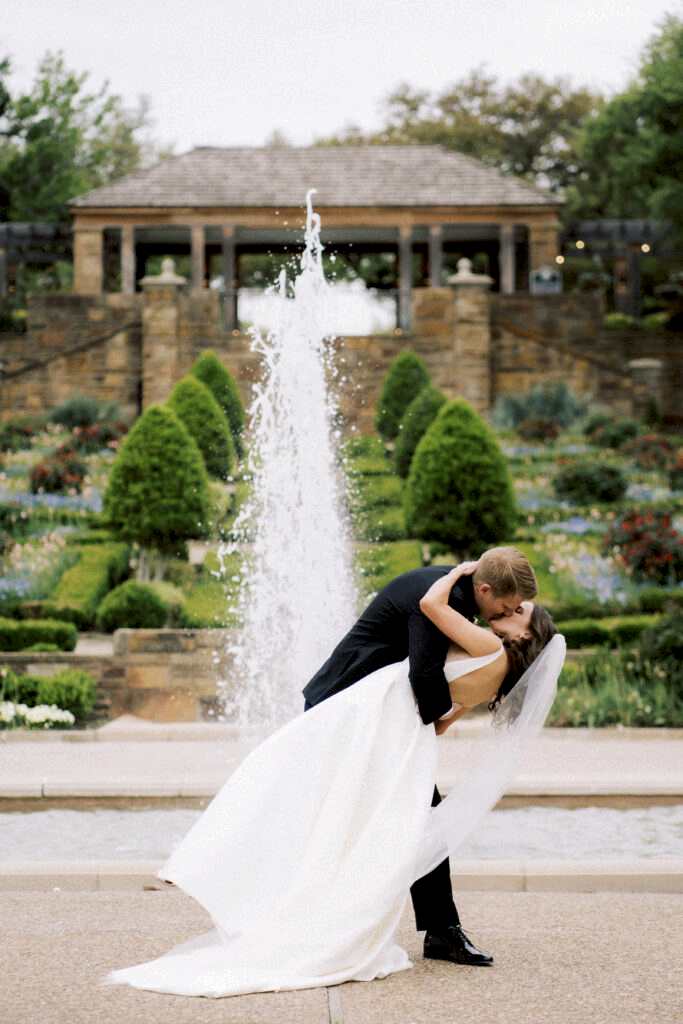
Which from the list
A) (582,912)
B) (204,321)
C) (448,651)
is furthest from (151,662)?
(204,321)

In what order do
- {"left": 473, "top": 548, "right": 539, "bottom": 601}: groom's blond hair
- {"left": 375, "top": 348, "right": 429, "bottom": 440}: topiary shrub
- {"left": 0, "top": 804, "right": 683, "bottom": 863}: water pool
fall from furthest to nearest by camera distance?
{"left": 375, "top": 348, "right": 429, "bottom": 440}: topiary shrub
{"left": 0, "top": 804, "right": 683, "bottom": 863}: water pool
{"left": 473, "top": 548, "right": 539, "bottom": 601}: groom's blond hair

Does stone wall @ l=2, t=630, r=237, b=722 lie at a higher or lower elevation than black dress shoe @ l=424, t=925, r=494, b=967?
lower

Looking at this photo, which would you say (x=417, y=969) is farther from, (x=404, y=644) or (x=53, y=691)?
(x=53, y=691)

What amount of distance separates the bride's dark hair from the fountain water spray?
19.2 ft

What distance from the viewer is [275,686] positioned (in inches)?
467

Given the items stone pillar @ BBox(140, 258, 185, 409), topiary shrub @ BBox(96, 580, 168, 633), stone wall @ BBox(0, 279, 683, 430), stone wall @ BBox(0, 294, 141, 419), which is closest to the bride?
topiary shrub @ BBox(96, 580, 168, 633)

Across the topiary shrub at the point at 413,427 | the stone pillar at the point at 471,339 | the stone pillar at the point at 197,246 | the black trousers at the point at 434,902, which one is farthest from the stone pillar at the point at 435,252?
the black trousers at the point at 434,902

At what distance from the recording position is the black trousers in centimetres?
541

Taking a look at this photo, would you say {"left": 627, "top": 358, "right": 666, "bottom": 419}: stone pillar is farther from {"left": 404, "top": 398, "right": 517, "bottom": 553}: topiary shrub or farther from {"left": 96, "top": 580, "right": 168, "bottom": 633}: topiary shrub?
{"left": 96, "top": 580, "right": 168, "bottom": 633}: topiary shrub

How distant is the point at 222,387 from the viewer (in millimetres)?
25156

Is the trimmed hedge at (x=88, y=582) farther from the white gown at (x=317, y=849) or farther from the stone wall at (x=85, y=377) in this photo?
the stone wall at (x=85, y=377)

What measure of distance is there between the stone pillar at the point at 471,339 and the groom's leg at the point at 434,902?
23.7 meters

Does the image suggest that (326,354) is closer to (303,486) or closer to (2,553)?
(2,553)

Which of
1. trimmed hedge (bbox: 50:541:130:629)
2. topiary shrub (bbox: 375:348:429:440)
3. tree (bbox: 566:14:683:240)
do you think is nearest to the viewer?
trimmed hedge (bbox: 50:541:130:629)
